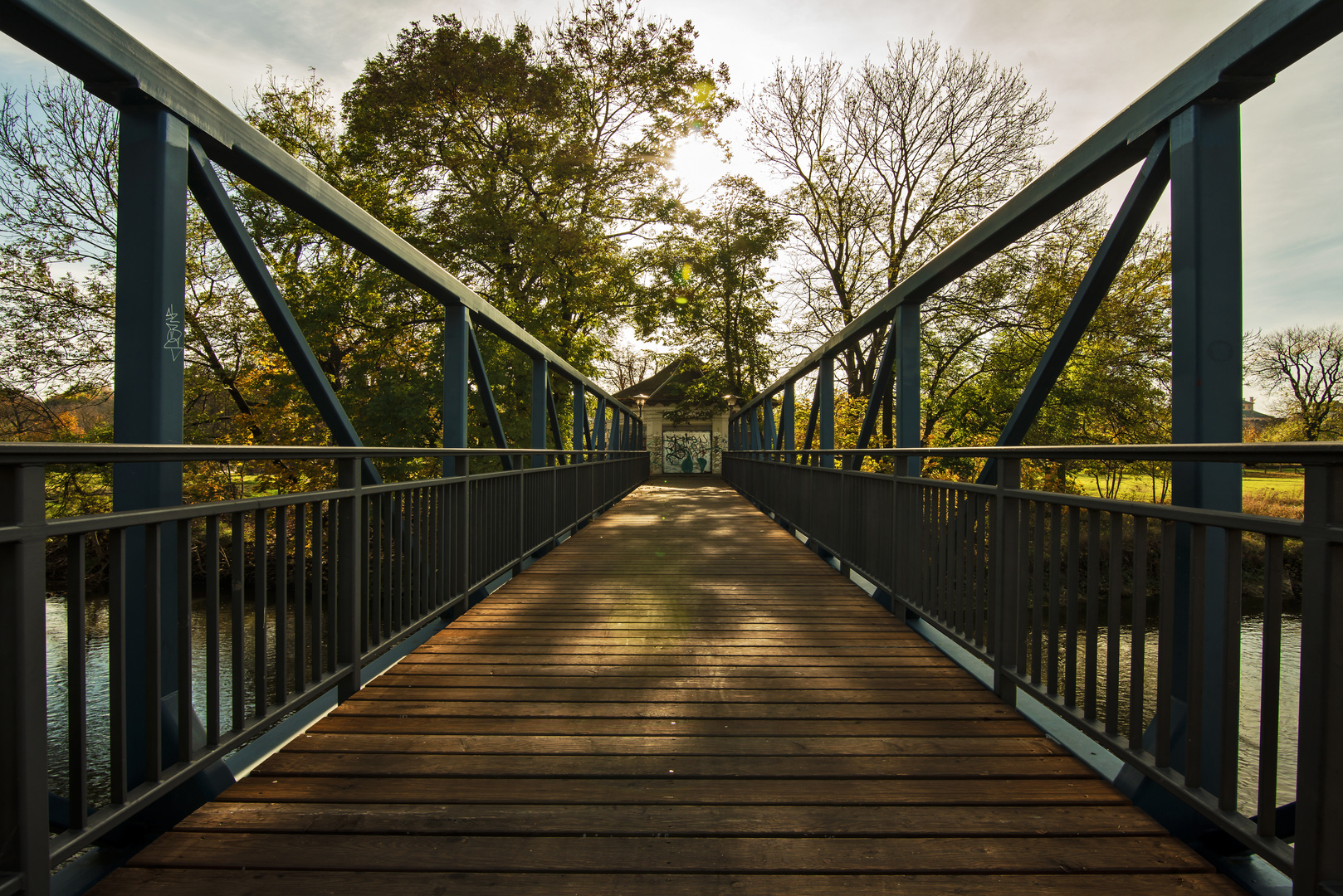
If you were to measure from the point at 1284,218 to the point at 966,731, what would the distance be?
25.2 ft

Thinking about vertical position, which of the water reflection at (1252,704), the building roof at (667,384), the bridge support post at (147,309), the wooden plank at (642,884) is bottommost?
the water reflection at (1252,704)

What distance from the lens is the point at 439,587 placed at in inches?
133

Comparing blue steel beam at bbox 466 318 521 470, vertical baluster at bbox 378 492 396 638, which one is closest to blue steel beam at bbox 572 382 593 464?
blue steel beam at bbox 466 318 521 470

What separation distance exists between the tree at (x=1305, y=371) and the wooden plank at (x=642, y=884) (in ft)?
52.3

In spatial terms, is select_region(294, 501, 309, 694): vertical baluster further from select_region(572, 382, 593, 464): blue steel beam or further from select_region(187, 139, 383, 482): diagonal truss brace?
select_region(572, 382, 593, 464): blue steel beam

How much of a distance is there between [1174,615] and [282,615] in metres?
2.57

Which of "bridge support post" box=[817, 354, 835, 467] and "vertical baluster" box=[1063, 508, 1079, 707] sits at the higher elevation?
"bridge support post" box=[817, 354, 835, 467]

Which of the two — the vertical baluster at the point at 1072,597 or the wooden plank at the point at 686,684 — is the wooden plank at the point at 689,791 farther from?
the wooden plank at the point at 686,684

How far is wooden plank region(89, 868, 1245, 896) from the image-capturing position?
4.81 ft

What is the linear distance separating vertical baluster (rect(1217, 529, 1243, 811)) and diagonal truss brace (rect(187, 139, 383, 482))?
112 inches

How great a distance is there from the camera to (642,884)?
1495 mm

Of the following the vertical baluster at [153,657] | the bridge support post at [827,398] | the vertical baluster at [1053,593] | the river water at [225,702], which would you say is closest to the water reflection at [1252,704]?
the river water at [225,702]

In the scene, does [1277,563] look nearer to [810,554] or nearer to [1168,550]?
[1168,550]

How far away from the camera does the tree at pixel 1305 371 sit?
13391 mm
